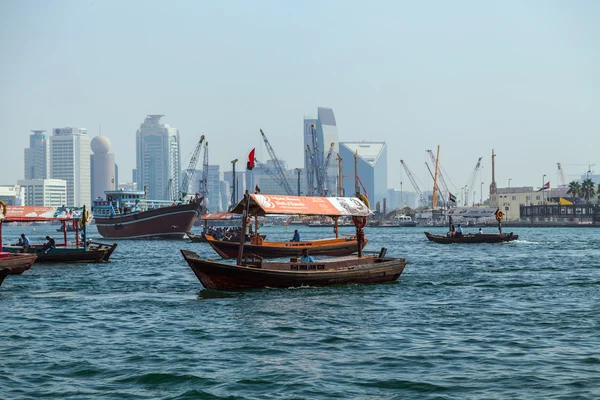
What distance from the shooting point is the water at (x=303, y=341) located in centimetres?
1842

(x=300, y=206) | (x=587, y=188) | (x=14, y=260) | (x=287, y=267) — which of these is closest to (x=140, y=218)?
(x=14, y=260)

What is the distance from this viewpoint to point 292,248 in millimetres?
55062

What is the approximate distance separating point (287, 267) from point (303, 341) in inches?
508

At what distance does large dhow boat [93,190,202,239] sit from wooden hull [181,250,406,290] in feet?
255

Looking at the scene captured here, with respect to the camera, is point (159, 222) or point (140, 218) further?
point (140, 218)

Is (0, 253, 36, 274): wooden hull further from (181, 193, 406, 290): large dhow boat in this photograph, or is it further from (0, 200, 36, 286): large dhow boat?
(181, 193, 406, 290): large dhow boat

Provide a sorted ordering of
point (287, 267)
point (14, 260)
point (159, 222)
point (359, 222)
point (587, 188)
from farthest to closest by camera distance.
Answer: point (587, 188), point (159, 222), point (359, 222), point (14, 260), point (287, 267)

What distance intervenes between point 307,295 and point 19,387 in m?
17.3

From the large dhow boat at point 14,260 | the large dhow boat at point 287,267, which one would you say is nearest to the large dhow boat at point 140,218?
the large dhow boat at point 14,260

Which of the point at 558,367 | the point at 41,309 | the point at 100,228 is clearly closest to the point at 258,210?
the point at 41,309

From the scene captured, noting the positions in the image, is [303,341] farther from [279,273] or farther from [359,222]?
[359,222]

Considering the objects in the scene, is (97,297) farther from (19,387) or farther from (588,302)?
(588,302)

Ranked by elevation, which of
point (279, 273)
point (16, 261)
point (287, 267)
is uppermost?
point (16, 261)

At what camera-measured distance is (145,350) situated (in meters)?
22.7
